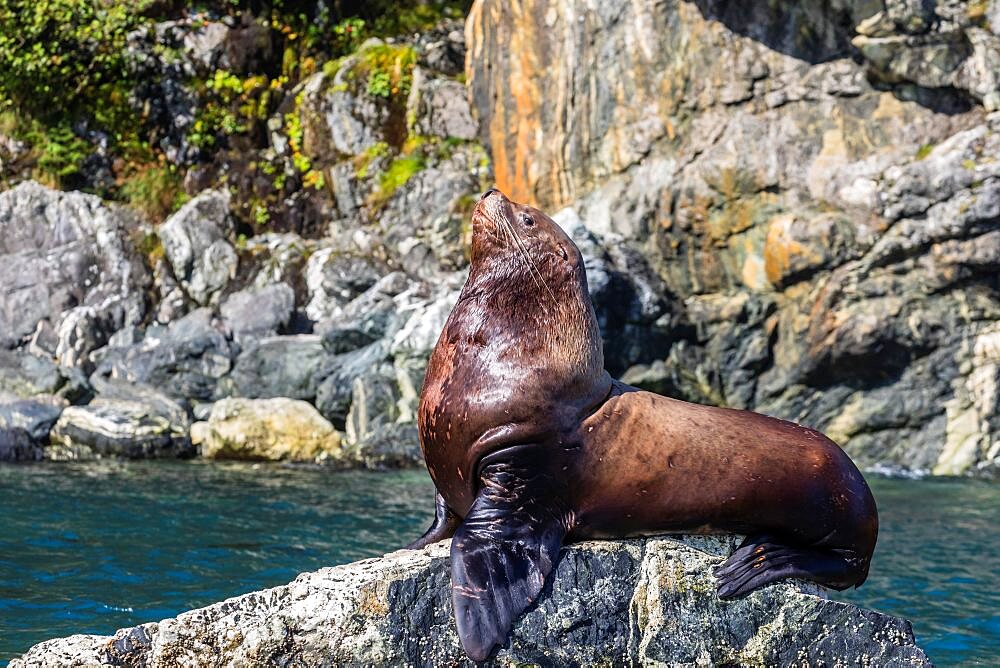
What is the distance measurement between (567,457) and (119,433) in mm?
8817

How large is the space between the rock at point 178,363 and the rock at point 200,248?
6.71 ft

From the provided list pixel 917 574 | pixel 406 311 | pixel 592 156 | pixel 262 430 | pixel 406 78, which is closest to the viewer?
pixel 917 574

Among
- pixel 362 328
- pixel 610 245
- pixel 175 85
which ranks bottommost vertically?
pixel 362 328

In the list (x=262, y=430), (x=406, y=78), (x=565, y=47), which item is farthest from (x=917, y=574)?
(x=406, y=78)

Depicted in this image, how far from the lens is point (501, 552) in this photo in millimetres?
3738

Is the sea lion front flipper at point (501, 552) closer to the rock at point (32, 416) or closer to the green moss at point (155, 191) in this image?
the rock at point (32, 416)

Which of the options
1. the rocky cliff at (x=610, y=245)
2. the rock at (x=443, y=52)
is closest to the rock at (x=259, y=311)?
the rocky cliff at (x=610, y=245)

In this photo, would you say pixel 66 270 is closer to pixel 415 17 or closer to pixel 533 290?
pixel 415 17

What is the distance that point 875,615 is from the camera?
3986mm

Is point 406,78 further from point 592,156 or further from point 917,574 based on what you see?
point 917,574

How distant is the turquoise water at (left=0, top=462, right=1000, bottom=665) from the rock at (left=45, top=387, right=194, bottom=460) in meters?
0.55

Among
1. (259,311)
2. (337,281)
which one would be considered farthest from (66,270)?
(337,281)

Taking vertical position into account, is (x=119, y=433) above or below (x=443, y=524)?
below

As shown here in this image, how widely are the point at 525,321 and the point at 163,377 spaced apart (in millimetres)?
9849
